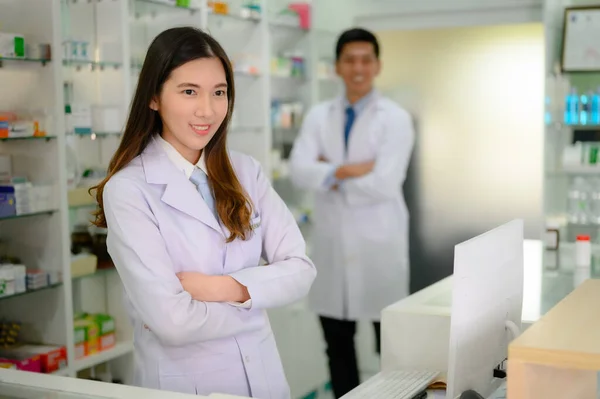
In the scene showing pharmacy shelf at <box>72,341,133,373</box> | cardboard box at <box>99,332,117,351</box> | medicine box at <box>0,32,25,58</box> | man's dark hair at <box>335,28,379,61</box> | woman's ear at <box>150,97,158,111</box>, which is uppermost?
man's dark hair at <box>335,28,379,61</box>

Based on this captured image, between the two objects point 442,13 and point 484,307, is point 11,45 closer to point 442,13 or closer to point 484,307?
point 484,307

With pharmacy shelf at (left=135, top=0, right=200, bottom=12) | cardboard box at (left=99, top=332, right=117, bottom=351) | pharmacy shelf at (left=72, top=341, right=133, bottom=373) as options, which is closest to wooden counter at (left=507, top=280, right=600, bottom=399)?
pharmacy shelf at (left=72, top=341, right=133, bottom=373)

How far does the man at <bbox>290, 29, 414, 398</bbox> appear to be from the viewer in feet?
14.9

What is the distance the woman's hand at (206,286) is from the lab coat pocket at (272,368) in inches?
8.5

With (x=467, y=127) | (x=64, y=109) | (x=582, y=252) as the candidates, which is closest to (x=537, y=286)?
(x=582, y=252)

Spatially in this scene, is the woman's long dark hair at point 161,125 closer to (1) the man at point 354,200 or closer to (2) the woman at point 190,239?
(2) the woman at point 190,239

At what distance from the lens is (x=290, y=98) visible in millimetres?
5379

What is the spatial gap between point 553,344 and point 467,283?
228mm

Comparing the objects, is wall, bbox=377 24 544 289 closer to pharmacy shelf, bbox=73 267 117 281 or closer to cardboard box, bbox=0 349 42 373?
pharmacy shelf, bbox=73 267 117 281

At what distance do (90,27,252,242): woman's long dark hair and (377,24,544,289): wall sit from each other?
3148mm

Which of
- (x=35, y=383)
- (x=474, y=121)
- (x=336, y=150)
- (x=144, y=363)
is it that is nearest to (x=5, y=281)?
(x=144, y=363)

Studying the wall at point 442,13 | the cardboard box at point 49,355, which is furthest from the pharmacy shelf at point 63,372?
the wall at point 442,13

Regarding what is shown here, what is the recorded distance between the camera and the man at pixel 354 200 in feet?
14.9

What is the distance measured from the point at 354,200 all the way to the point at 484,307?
2.68 metres
